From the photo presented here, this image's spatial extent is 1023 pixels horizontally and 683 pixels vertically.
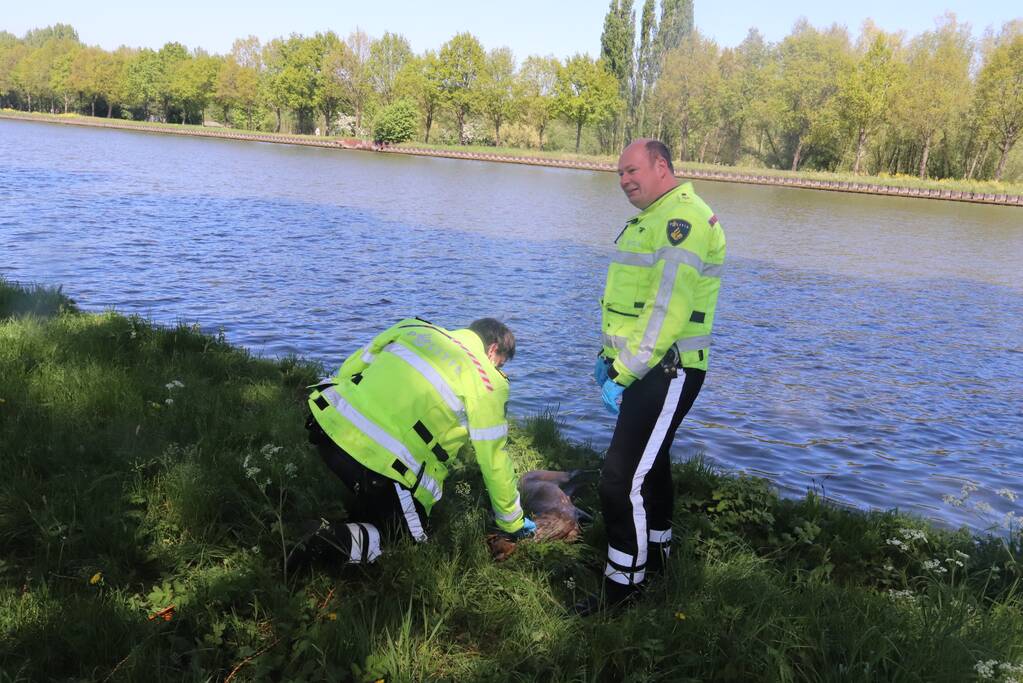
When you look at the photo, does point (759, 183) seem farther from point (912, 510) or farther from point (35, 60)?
point (35, 60)

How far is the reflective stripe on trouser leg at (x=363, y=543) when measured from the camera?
3445mm

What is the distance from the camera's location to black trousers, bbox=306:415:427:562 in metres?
3.51

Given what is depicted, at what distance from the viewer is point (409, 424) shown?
3514 millimetres

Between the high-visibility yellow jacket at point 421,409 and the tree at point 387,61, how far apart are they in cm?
9078

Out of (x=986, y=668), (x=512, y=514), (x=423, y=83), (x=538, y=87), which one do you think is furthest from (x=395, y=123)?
(x=986, y=668)

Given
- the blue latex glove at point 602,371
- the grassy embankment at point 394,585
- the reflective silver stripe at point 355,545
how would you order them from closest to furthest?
the grassy embankment at point 394,585
the reflective silver stripe at point 355,545
the blue latex glove at point 602,371

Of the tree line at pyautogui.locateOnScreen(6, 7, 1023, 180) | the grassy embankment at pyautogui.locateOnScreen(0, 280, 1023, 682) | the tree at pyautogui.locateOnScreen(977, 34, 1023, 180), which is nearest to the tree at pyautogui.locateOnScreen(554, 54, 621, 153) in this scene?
the tree line at pyautogui.locateOnScreen(6, 7, 1023, 180)

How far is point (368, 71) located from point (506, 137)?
18.4 m

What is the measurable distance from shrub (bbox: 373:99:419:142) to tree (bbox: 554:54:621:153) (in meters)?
16.2

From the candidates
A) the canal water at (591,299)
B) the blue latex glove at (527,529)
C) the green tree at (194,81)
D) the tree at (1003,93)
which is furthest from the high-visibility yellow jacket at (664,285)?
the green tree at (194,81)

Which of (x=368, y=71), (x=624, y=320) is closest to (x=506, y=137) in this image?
(x=368, y=71)

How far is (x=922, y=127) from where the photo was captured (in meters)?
61.2

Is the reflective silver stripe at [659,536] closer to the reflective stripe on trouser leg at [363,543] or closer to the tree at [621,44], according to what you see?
the reflective stripe on trouser leg at [363,543]

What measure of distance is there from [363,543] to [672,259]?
198 centimetres
